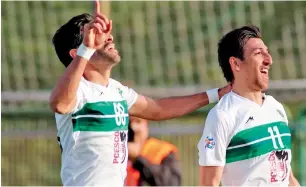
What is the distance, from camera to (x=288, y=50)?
10.6 m

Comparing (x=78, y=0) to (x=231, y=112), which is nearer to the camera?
(x=231, y=112)

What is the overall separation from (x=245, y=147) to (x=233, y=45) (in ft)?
2.16

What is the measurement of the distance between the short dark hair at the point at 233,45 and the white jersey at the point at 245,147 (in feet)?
1.10

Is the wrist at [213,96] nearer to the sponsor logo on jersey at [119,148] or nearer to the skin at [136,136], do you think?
the sponsor logo on jersey at [119,148]

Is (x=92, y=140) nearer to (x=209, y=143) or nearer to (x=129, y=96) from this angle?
(x=129, y=96)

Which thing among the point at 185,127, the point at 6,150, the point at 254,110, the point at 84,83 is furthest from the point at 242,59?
the point at 6,150

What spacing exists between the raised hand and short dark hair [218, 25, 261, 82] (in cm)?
96

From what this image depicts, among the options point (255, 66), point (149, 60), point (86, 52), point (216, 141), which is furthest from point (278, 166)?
point (149, 60)

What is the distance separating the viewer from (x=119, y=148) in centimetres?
596

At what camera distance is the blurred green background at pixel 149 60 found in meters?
10.5

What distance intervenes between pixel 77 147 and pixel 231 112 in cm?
86

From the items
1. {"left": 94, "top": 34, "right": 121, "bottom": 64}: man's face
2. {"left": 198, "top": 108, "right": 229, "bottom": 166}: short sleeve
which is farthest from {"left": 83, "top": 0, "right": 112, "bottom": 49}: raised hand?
{"left": 198, "top": 108, "right": 229, "bottom": 166}: short sleeve

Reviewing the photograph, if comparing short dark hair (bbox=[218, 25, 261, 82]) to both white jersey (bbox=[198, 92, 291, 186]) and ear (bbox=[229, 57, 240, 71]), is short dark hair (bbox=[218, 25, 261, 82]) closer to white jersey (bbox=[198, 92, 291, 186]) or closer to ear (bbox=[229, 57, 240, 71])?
ear (bbox=[229, 57, 240, 71])

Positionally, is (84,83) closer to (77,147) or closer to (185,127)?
(77,147)
